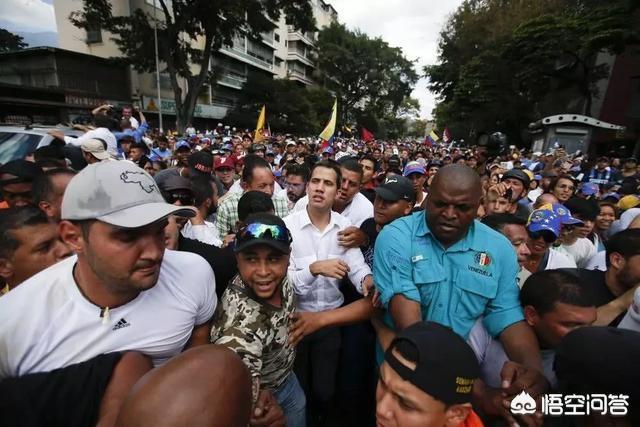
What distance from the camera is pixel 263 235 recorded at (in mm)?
1896

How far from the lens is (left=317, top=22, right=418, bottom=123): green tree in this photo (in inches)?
1959

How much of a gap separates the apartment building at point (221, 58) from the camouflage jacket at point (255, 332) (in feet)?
85.0

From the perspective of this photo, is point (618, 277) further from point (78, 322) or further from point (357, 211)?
point (78, 322)

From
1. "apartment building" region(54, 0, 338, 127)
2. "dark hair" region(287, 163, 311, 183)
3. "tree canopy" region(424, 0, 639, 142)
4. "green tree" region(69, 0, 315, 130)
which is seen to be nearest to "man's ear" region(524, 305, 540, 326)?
"dark hair" region(287, 163, 311, 183)

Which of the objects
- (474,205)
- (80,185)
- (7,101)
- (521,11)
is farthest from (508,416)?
(521,11)

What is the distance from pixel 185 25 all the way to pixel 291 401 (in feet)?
83.4

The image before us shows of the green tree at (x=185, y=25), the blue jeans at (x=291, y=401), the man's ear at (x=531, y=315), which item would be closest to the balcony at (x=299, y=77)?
the green tree at (x=185, y=25)

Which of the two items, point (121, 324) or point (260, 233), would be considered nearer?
point (121, 324)

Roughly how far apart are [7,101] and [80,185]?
74.4 ft

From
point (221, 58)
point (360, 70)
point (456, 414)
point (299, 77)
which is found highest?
point (360, 70)

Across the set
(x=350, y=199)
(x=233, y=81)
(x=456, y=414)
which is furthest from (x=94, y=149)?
(x=233, y=81)

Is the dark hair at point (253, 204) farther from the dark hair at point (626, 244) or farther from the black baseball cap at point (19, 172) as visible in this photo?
the dark hair at point (626, 244)

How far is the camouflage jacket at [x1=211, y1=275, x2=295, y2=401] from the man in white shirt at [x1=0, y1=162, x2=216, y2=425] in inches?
9.5

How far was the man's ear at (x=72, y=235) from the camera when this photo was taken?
1449 mm
